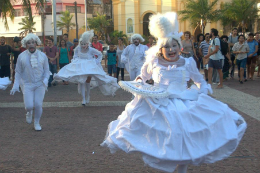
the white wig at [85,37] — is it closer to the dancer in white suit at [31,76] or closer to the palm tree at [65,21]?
the dancer in white suit at [31,76]

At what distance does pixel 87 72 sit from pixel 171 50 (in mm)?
5688

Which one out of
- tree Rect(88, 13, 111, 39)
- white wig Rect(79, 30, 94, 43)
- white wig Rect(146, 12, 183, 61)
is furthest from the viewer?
tree Rect(88, 13, 111, 39)

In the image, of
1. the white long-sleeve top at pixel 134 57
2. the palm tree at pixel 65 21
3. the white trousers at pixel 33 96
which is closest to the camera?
the white trousers at pixel 33 96

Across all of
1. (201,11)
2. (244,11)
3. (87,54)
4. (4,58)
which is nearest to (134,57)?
(87,54)

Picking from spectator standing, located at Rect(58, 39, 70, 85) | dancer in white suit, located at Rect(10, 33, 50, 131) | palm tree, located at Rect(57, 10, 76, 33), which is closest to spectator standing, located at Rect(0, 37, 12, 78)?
spectator standing, located at Rect(58, 39, 70, 85)

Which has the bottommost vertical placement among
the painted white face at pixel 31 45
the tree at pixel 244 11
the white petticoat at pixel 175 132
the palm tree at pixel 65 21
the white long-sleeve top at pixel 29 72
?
the white petticoat at pixel 175 132

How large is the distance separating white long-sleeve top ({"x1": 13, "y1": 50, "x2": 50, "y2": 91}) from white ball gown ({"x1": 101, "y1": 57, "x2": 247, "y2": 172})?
3.33 metres

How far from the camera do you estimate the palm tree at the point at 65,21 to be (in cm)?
6312

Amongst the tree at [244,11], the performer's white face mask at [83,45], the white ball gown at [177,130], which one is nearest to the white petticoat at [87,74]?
the performer's white face mask at [83,45]

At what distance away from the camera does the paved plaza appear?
5.24 meters

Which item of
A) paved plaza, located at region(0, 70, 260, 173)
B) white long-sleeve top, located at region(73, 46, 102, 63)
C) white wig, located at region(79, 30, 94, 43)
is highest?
white wig, located at region(79, 30, 94, 43)

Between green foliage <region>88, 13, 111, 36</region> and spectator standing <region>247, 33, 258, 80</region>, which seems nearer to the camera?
spectator standing <region>247, 33, 258, 80</region>

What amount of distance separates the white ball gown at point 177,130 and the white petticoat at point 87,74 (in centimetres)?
572

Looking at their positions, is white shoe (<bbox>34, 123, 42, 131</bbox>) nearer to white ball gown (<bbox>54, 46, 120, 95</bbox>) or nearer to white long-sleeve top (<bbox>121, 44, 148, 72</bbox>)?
white ball gown (<bbox>54, 46, 120, 95</bbox>)
